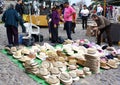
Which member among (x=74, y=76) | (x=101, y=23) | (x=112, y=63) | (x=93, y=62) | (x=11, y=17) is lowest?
(x=112, y=63)

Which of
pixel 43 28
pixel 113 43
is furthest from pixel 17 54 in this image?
pixel 43 28

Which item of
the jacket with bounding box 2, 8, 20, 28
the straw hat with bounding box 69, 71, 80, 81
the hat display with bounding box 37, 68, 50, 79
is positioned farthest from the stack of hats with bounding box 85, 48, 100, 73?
the jacket with bounding box 2, 8, 20, 28

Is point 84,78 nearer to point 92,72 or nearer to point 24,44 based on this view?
point 92,72

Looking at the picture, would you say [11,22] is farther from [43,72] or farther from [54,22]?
[43,72]

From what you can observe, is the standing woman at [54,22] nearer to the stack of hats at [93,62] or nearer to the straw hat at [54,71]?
the stack of hats at [93,62]

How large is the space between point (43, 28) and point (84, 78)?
39.2 ft

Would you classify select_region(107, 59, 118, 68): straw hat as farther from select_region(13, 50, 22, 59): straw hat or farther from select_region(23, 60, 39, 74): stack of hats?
select_region(13, 50, 22, 59): straw hat

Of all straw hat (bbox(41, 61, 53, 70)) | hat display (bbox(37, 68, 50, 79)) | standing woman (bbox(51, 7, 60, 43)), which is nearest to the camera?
hat display (bbox(37, 68, 50, 79))

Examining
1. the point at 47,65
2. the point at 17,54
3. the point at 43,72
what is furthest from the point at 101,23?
the point at 43,72

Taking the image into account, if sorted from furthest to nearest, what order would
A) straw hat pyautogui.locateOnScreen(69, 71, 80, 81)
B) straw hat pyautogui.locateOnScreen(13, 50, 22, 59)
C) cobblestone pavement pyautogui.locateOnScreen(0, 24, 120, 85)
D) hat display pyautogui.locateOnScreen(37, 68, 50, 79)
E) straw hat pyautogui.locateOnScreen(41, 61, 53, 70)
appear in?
straw hat pyautogui.locateOnScreen(13, 50, 22, 59) → straw hat pyautogui.locateOnScreen(41, 61, 53, 70) → straw hat pyautogui.locateOnScreen(69, 71, 80, 81) → hat display pyautogui.locateOnScreen(37, 68, 50, 79) → cobblestone pavement pyautogui.locateOnScreen(0, 24, 120, 85)

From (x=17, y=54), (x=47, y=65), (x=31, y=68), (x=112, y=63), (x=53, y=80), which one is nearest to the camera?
(x=53, y=80)

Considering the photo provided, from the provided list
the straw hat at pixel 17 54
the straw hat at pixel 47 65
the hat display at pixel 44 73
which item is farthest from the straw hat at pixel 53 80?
the straw hat at pixel 17 54

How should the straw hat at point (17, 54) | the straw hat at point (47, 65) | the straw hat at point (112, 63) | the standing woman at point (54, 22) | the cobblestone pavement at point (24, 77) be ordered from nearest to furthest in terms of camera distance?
1. the cobblestone pavement at point (24, 77)
2. the straw hat at point (47, 65)
3. the straw hat at point (112, 63)
4. the straw hat at point (17, 54)
5. the standing woman at point (54, 22)

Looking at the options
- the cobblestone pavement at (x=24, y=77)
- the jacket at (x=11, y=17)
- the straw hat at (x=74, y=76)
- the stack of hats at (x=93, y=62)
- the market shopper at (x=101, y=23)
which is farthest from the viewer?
the market shopper at (x=101, y=23)
